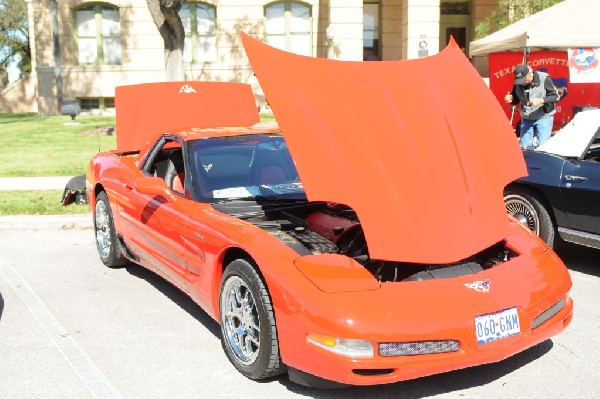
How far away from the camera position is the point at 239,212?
15.5 ft

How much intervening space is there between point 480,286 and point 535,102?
7110 mm

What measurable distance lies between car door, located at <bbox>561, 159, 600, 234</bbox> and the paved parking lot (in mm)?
528

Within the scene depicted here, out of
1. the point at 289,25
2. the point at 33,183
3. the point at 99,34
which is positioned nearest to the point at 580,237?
the point at 33,183

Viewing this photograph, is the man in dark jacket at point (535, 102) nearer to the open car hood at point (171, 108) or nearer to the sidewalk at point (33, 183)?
the open car hood at point (171, 108)

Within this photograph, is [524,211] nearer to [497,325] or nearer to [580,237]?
[580,237]

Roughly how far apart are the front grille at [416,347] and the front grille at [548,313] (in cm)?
60

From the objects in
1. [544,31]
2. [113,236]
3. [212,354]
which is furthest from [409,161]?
[544,31]

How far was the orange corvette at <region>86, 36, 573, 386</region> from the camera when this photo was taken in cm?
352

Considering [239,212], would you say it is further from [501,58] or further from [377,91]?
[501,58]

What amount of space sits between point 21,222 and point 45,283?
2865 mm

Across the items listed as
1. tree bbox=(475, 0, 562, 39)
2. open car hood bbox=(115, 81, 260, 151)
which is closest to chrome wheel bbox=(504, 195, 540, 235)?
open car hood bbox=(115, 81, 260, 151)

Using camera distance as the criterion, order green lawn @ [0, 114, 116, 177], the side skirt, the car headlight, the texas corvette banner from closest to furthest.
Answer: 1. the car headlight
2. the side skirt
3. the texas corvette banner
4. green lawn @ [0, 114, 116, 177]

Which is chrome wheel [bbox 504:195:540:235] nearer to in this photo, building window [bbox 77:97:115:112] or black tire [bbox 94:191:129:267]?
black tire [bbox 94:191:129:267]

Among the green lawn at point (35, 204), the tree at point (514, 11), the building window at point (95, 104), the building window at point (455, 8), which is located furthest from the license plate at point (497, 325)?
the building window at point (455, 8)
